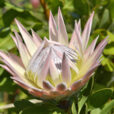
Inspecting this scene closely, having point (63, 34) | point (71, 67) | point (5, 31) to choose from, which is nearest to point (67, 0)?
point (5, 31)

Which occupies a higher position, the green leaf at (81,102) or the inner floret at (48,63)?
the inner floret at (48,63)

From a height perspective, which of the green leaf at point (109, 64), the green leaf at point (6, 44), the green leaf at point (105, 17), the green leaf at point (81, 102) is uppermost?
the green leaf at point (6, 44)

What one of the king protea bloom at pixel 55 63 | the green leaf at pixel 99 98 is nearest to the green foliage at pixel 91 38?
the green leaf at pixel 99 98

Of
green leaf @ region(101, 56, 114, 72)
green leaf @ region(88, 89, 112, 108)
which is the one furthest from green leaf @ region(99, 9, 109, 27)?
green leaf @ region(88, 89, 112, 108)

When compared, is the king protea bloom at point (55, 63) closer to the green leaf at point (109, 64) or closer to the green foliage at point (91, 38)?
the green foliage at point (91, 38)

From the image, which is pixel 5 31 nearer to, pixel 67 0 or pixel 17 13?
pixel 17 13

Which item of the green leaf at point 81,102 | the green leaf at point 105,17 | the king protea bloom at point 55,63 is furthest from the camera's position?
the green leaf at point 105,17

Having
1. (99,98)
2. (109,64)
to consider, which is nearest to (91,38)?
(109,64)

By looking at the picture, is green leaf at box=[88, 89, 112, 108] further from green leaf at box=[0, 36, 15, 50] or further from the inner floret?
green leaf at box=[0, 36, 15, 50]
